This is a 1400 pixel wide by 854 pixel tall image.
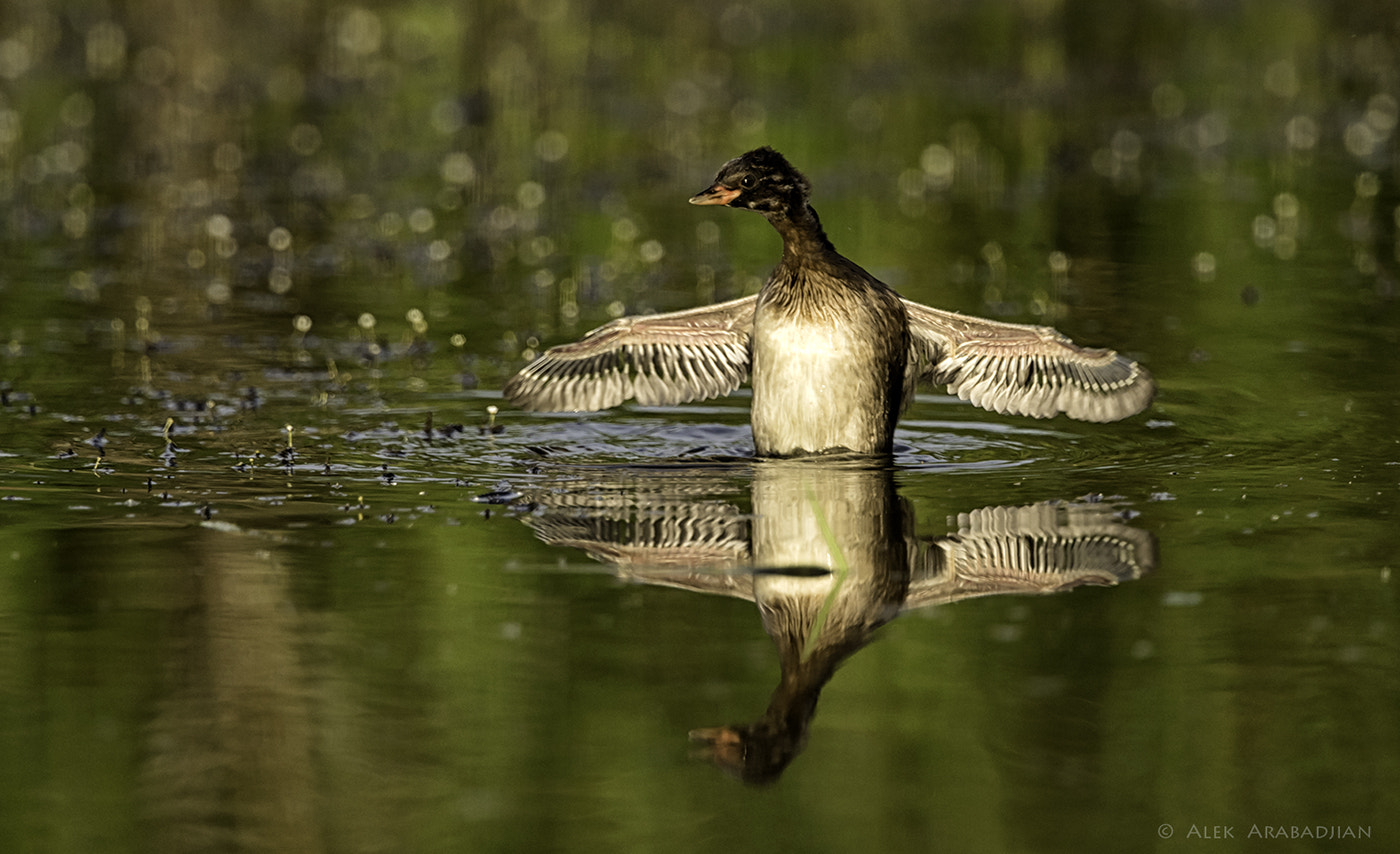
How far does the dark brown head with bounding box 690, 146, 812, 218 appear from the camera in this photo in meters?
10.3

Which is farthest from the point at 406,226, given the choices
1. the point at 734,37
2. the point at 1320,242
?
the point at 734,37

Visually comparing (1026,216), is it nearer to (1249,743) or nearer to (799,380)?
(799,380)

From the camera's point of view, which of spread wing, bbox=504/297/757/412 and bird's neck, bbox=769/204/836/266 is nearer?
bird's neck, bbox=769/204/836/266

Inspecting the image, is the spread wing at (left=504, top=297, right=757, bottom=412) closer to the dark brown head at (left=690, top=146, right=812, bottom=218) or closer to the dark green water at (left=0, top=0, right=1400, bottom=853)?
the dark green water at (left=0, top=0, right=1400, bottom=853)

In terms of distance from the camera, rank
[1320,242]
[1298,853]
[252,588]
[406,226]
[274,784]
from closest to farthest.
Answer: [1298,853], [274,784], [252,588], [1320,242], [406,226]

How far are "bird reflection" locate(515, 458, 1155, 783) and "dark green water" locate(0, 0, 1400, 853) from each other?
0.03 meters

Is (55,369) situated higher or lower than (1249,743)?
higher

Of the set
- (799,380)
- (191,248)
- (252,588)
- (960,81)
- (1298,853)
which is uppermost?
(960,81)

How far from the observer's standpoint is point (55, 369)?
13.3 metres

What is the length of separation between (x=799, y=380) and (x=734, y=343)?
78cm

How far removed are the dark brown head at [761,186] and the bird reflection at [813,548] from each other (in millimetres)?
1308

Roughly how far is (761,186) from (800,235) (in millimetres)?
309
